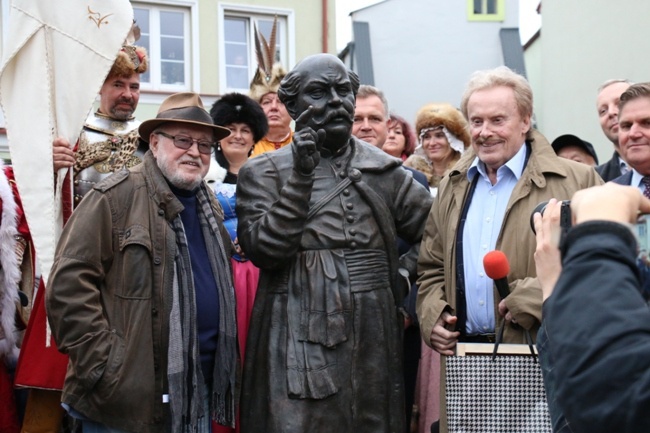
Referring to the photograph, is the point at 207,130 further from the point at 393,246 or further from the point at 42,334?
the point at 42,334

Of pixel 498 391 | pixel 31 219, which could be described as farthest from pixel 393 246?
pixel 31 219

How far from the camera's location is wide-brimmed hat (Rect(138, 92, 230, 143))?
4293 millimetres

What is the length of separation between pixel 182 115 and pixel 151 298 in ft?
3.10

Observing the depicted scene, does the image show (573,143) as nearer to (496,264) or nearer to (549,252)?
(496,264)

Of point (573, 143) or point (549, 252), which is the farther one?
point (573, 143)

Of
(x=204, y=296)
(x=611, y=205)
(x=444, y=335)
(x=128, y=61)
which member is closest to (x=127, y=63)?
(x=128, y=61)

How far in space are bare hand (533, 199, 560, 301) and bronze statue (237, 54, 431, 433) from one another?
1.68m

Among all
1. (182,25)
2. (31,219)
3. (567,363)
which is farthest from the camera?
(182,25)

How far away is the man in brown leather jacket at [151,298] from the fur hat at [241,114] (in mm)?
1347

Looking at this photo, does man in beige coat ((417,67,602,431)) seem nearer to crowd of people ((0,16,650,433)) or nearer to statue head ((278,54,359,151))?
crowd of people ((0,16,650,433))

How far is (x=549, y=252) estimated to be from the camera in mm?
1849

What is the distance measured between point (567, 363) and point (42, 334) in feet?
12.9

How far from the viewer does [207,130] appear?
4.36 metres

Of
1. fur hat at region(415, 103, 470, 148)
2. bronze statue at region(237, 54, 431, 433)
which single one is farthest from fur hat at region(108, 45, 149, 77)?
bronze statue at region(237, 54, 431, 433)
